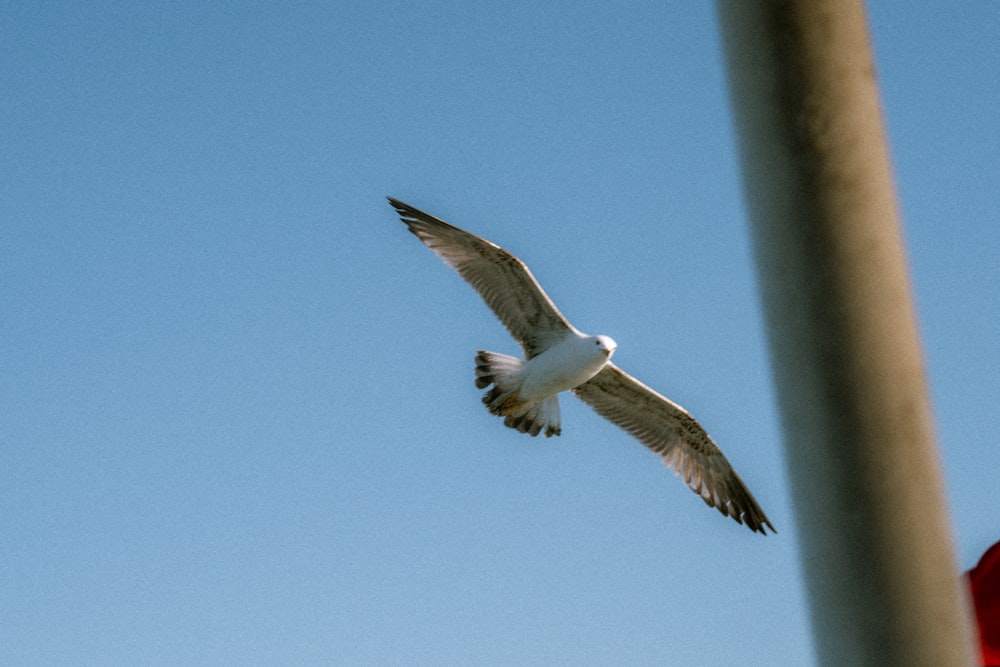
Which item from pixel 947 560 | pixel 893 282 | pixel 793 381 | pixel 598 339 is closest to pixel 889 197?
pixel 893 282

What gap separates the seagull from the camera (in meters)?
10.7

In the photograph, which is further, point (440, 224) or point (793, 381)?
point (440, 224)

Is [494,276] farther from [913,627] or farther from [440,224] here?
[913,627]

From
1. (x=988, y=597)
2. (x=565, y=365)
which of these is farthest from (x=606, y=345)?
(x=988, y=597)

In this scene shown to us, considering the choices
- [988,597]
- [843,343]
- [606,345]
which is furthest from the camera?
[606,345]

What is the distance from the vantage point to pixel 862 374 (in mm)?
1206

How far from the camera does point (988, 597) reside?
277cm

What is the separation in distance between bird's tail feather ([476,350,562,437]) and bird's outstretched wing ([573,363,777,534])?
409mm

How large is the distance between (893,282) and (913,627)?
0.35 m

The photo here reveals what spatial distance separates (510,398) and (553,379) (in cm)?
62

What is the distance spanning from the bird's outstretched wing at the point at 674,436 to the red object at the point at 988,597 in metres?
8.39

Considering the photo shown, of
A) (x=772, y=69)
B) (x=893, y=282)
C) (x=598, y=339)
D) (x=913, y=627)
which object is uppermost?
(x=598, y=339)

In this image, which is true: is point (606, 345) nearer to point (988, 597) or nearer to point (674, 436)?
point (674, 436)

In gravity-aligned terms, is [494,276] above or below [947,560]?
above
